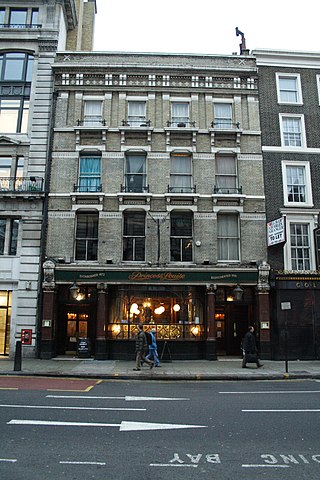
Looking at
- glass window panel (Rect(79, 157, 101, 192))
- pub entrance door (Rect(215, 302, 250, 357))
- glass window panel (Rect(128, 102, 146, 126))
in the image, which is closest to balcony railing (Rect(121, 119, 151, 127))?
glass window panel (Rect(128, 102, 146, 126))

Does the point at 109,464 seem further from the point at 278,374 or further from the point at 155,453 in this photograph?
the point at 278,374

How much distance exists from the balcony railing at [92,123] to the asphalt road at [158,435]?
46.5 ft

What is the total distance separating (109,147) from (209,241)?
722 centimetres

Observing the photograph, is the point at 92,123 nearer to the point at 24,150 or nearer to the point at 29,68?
the point at 24,150

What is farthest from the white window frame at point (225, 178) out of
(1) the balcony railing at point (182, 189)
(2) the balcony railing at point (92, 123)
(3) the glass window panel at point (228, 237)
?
(2) the balcony railing at point (92, 123)

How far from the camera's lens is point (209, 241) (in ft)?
64.5

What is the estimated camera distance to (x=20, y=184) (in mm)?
20094

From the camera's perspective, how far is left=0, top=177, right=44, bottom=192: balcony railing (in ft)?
65.2

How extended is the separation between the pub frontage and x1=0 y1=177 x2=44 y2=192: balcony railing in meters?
4.04

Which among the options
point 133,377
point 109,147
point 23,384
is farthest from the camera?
point 109,147

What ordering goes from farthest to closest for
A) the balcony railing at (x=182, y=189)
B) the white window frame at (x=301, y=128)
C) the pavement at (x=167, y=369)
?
the white window frame at (x=301, y=128) → the balcony railing at (x=182, y=189) → the pavement at (x=167, y=369)

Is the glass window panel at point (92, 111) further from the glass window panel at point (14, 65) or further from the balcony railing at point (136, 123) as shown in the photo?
the glass window panel at point (14, 65)

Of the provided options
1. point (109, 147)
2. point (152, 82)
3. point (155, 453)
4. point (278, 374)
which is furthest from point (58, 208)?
point (155, 453)

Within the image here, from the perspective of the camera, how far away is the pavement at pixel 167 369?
567 inches
